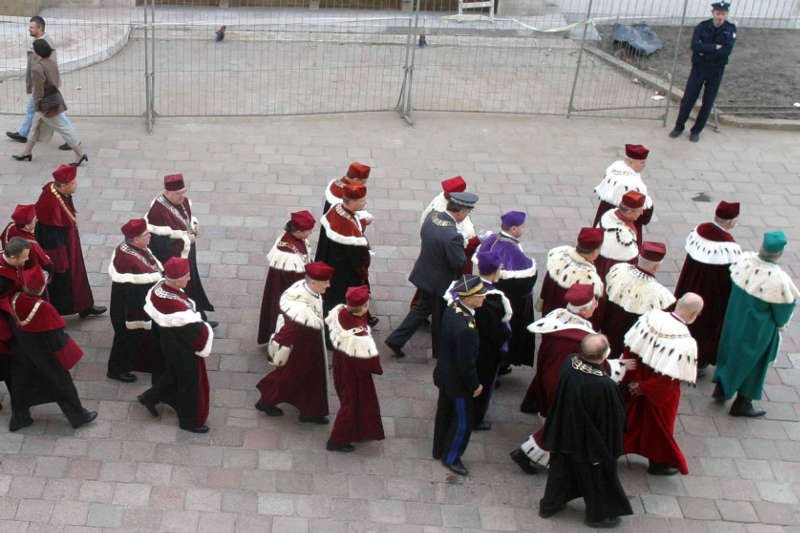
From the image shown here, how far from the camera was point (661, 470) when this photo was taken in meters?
6.68

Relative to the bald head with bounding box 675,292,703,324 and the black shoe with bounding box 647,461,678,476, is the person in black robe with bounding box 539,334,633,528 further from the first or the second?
the bald head with bounding box 675,292,703,324

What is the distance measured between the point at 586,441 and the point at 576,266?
1.58 meters

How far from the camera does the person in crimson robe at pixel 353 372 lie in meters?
6.25

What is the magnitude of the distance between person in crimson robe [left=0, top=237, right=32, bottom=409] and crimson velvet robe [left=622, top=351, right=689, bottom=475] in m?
4.12

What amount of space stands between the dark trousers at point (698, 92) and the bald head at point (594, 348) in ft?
23.5

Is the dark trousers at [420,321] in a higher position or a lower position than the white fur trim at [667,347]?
lower

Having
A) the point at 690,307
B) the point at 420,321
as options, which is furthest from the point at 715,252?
the point at 420,321

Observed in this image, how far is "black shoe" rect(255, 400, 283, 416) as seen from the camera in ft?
22.9

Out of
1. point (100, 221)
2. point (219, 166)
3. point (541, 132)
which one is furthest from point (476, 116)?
point (100, 221)

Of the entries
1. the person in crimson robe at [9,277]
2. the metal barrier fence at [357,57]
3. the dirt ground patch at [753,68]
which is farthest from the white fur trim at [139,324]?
the dirt ground patch at [753,68]

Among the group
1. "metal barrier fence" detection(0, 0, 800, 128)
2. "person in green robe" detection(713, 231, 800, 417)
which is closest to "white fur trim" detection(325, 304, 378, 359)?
"person in green robe" detection(713, 231, 800, 417)

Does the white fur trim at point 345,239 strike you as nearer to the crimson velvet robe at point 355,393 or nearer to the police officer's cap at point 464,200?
the police officer's cap at point 464,200

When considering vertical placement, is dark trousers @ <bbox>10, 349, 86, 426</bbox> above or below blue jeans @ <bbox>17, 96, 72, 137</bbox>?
below

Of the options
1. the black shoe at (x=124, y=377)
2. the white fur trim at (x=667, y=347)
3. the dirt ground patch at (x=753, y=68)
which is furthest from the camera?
the dirt ground patch at (x=753, y=68)
